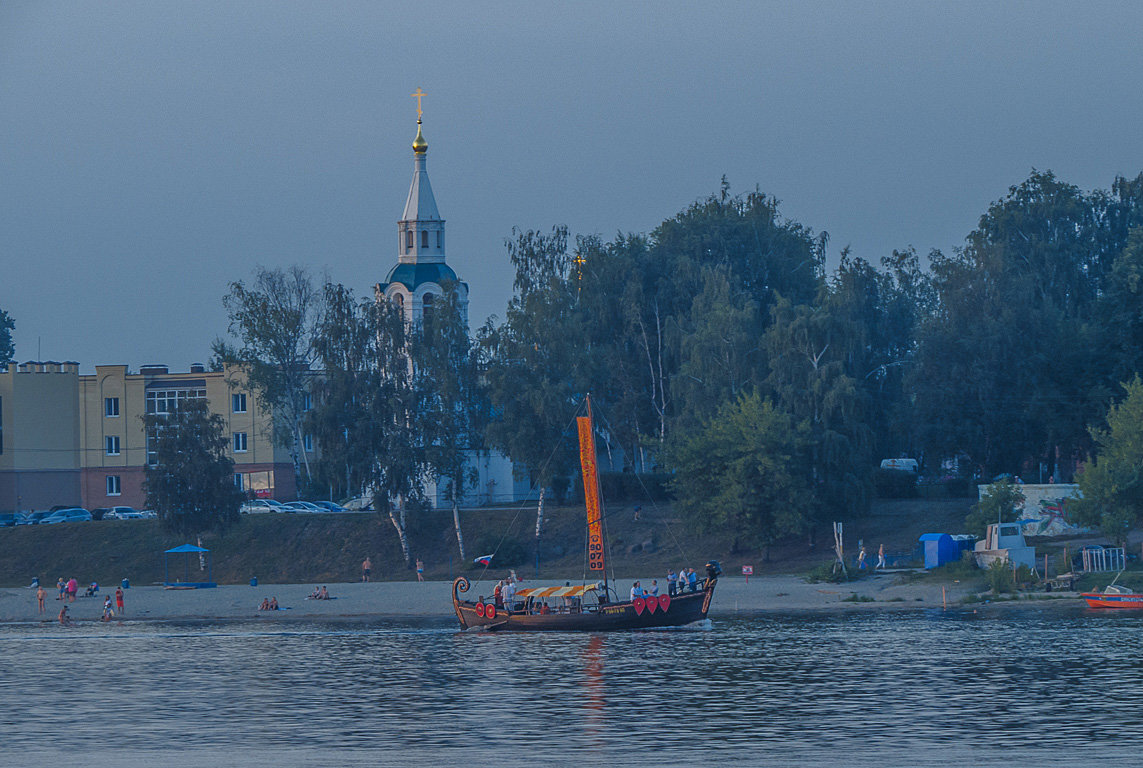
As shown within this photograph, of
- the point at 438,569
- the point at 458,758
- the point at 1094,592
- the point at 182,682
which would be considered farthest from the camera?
the point at 438,569

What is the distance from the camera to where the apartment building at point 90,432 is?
121438 millimetres

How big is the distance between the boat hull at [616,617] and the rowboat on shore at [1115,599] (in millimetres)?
16117

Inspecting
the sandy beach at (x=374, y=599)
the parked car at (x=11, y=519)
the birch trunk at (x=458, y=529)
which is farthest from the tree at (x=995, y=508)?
the parked car at (x=11, y=519)

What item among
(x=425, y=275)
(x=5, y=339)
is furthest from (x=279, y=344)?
(x=5, y=339)

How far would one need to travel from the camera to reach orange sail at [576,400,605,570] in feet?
200

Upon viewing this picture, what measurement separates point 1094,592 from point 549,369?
110 ft

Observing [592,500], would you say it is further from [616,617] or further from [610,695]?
[610,695]

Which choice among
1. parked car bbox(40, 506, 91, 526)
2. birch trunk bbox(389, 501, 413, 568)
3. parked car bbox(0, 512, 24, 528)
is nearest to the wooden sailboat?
birch trunk bbox(389, 501, 413, 568)

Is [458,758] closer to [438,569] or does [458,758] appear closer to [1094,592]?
[1094,592]

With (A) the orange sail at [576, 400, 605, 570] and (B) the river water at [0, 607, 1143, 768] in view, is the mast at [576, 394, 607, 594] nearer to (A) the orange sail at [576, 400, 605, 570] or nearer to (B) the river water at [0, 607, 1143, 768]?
(A) the orange sail at [576, 400, 605, 570]

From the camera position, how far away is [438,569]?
86.8 m

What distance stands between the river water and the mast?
3.17 m

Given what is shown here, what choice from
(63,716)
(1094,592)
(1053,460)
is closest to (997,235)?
(1053,460)

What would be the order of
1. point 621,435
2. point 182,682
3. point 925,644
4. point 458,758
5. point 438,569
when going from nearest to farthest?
point 458,758
point 182,682
point 925,644
point 438,569
point 621,435
